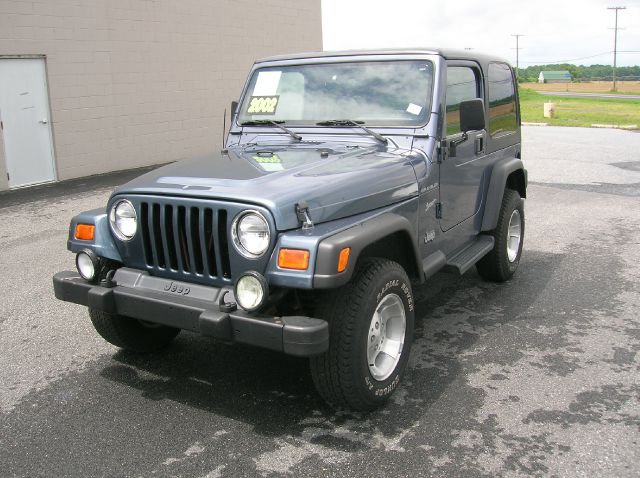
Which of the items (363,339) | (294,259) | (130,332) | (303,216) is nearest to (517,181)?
(363,339)

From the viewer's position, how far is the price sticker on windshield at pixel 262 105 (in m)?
4.84

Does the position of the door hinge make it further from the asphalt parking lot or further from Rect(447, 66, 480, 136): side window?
the asphalt parking lot

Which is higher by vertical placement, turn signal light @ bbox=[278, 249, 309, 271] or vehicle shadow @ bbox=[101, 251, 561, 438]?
turn signal light @ bbox=[278, 249, 309, 271]

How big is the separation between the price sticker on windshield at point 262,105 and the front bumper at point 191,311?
68.0 inches

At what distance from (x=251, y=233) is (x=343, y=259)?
1.53 feet

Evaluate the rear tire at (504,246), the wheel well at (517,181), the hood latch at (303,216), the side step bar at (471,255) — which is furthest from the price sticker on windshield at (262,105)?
the wheel well at (517,181)

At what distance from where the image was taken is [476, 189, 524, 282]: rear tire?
556cm

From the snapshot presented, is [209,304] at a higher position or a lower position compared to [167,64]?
lower

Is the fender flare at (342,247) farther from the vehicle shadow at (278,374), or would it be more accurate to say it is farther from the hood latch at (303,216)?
the vehicle shadow at (278,374)

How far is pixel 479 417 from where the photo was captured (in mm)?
3525

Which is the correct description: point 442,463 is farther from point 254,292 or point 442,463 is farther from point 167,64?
point 167,64

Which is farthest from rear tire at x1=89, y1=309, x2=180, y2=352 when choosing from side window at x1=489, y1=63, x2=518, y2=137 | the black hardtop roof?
side window at x1=489, y1=63, x2=518, y2=137

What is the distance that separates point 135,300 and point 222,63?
12.6 m

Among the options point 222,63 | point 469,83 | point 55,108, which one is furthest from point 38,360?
point 222,63
